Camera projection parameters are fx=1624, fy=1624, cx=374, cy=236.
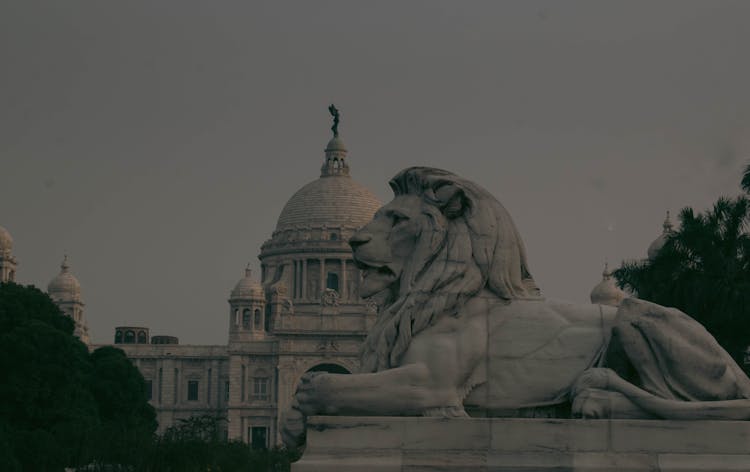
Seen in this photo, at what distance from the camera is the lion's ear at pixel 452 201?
1175cm

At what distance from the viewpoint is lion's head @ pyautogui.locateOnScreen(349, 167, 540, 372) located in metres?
11.5

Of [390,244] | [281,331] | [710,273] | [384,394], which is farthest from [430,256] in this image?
[281,331]

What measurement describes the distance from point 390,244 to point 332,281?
13788 cm

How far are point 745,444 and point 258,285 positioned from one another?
133 meters

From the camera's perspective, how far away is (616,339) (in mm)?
11516

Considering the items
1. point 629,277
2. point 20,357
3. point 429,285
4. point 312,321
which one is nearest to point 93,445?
point 20,357

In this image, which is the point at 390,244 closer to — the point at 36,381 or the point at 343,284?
the point at 36,381

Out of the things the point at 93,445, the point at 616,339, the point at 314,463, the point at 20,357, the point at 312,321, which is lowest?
the point at 314,463

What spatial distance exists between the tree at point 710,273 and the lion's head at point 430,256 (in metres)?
20.1

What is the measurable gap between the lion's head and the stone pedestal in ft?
A: 2.19

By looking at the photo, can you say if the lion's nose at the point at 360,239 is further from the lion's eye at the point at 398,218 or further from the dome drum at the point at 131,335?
the dome drum at the point at 131,335

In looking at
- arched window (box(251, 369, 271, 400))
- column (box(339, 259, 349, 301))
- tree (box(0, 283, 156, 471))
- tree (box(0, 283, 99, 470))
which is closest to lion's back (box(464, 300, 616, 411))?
tree (box(0, 283, 156, 471))

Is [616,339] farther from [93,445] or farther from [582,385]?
[93,445]

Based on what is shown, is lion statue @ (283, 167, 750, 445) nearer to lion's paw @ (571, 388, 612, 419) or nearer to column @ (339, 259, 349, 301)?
lion's paw @ (571, 388, 612, 419)
